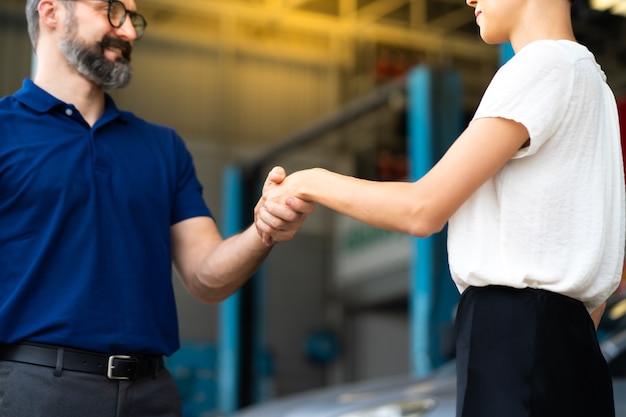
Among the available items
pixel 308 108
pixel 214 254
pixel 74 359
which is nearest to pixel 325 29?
pixel 308 108

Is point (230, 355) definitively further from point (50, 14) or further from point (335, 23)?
point (335, 23)

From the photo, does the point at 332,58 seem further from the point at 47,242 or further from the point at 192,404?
the point at 47,242

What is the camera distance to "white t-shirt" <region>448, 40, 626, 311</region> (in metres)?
1.92

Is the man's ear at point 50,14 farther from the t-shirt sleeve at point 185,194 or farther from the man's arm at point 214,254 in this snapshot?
the man's arm at point 214,254

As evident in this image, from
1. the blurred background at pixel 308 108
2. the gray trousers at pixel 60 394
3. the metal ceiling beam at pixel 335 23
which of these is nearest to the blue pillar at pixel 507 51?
the gray trousers at pixel 60 394

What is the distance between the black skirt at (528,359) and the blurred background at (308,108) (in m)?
12.5

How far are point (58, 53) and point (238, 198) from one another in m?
7.66

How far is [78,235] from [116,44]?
1.86 feet

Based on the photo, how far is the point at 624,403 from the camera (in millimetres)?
4199

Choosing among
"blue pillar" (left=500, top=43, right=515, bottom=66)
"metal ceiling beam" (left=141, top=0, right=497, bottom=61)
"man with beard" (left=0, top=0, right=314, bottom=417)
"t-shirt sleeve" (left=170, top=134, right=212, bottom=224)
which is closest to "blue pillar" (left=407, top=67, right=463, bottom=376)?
"blue pillar" (left=500, top=43, right=515, bottom=66)

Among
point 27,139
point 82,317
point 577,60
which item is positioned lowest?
point 82,317

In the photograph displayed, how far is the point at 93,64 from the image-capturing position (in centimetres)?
271

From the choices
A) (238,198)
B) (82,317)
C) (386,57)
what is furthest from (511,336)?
(386,57)

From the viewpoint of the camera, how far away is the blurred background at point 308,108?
52.9 feet
